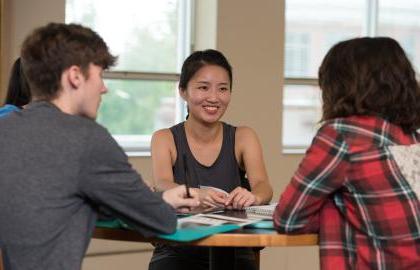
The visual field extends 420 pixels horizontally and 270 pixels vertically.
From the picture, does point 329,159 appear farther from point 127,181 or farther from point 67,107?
point 67,107

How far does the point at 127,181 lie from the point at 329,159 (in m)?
0.49

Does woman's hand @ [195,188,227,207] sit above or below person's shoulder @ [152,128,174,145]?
below

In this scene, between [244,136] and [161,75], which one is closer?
[244,136]

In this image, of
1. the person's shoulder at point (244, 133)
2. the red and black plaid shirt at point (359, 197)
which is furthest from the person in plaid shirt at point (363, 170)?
the person's shoulder at point (244, 133)

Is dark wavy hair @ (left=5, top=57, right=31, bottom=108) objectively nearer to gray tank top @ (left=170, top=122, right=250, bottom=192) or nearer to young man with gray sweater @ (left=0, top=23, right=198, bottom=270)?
gray tank top @ (left=170, top=122, right=250, bottom=192)

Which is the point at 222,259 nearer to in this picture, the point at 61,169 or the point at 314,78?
the point at 61,169

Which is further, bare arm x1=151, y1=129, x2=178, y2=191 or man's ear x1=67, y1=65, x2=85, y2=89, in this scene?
bare arm x1=151, y1=129, x2=178, y2=191

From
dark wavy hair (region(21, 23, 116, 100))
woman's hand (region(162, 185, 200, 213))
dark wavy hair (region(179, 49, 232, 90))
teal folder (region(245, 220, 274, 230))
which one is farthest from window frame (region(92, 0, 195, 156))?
dark wavy hair (region(21, 23, 116, 100))

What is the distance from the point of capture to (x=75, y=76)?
5.00 feet

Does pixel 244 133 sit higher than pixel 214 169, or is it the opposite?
pixel 244 133

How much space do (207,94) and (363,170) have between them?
1.09 metres

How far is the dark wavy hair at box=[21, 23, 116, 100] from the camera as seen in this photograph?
4.96ft

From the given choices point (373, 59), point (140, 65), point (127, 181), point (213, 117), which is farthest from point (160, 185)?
point (140, 65)

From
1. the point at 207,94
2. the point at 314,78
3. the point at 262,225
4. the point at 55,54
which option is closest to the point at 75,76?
the point at 55,54
